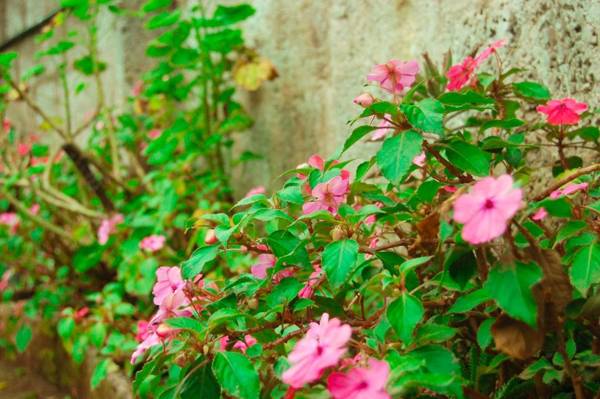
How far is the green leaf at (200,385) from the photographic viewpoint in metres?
0.90

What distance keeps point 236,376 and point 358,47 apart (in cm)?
149

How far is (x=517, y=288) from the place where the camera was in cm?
74

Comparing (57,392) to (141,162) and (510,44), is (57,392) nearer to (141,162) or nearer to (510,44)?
(141,162)

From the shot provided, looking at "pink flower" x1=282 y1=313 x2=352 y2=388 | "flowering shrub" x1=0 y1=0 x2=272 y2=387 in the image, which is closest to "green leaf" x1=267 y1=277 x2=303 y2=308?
"pink flower" x1=282 y1=313 x2=352 y2=388

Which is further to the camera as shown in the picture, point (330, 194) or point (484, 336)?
point (330, 194)

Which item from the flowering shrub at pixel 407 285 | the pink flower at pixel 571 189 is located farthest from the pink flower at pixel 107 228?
the pink flower at pixel 571 189

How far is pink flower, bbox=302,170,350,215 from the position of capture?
1137 mm

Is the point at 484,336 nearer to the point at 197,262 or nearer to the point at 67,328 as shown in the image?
the point at 197,262

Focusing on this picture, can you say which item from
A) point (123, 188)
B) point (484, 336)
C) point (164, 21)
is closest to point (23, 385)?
point (123, 188)

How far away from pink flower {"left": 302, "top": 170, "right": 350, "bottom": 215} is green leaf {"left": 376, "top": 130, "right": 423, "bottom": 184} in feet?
0.53

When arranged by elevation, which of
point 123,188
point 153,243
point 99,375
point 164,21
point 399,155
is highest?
point 164,21

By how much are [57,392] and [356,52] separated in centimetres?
209

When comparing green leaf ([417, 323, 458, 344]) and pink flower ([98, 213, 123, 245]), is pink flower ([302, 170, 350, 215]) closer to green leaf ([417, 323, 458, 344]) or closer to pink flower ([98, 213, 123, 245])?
green leaf ([417, 323, 458, 344])

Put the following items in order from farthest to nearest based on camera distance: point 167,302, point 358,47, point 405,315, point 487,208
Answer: point 358,47, point 167,302, point 405,315, point 487,208
